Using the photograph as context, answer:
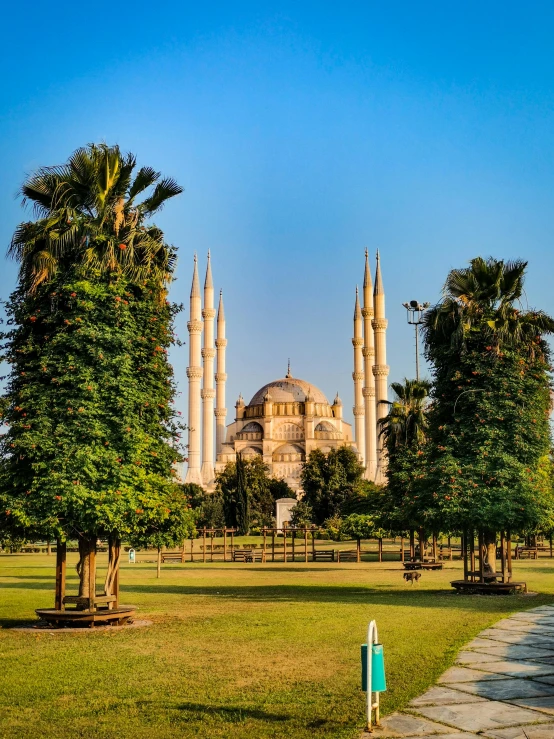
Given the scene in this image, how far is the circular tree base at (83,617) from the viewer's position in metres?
14.6

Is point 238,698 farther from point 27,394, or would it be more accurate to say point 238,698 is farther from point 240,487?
point 240,487

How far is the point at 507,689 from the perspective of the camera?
29.2ft

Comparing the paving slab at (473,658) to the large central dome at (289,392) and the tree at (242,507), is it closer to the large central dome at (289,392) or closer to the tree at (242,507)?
the tree at (242,507)

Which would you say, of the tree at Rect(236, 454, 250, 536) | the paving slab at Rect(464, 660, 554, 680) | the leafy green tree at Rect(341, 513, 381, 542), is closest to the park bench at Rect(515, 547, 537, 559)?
the leafy green tree at Rect(341, 513, 381, 542)

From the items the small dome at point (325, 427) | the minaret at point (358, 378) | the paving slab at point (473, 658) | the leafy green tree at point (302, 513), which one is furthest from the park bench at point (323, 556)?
the small dome at point (325, 427)

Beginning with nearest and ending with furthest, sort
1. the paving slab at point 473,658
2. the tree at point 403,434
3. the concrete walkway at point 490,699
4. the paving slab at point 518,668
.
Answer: the concrete walkway at point 490,699
the paving slab at point 518,668
the paving slab at point 473,658
the tree at point 403,434

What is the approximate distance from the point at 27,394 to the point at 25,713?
7760 mm

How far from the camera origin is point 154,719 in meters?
7.89

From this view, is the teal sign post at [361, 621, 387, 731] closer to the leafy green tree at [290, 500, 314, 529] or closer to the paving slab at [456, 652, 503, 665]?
the paving slab at [456, 652, 503, 665]

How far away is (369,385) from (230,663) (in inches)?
3005

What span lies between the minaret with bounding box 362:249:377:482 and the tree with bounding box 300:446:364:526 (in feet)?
43.3

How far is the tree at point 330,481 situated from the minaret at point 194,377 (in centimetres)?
1660

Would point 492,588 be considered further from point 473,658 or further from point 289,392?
point 289,392

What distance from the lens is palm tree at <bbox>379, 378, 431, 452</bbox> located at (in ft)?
107
